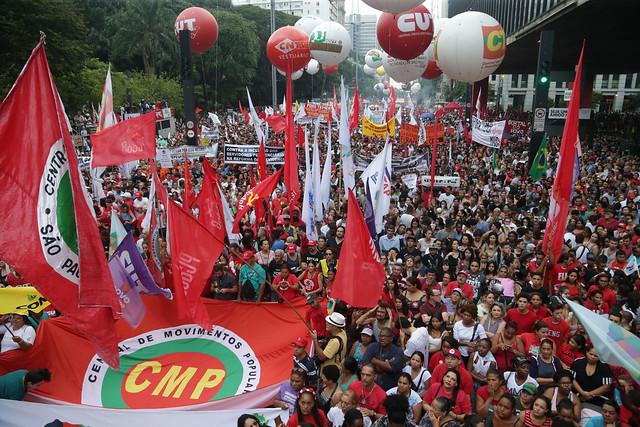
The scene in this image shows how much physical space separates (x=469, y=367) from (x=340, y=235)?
4.42 meters

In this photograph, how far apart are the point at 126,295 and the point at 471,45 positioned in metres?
10.1

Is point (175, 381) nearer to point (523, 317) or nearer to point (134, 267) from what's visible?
point (134, 267)

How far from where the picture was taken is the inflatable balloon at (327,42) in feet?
62.8

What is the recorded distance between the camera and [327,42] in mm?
19188

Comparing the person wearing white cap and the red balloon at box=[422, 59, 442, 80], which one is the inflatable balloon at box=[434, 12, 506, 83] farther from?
the person wearing white cap

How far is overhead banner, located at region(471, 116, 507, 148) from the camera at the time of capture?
15.3 m

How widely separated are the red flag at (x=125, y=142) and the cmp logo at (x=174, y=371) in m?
4.44

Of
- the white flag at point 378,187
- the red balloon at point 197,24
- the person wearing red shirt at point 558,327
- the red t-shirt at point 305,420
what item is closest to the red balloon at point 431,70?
the red balloon at point 197,24

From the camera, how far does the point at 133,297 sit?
18.8 feet

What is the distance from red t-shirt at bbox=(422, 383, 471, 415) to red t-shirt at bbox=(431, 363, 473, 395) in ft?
0.32

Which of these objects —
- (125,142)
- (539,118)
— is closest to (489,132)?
(539,118)

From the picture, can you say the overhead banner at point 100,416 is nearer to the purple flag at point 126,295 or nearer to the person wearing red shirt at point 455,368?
the purple flag at point 126,295

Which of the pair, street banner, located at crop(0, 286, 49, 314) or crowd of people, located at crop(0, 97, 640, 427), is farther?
street banner, located at crop(0, 286, 49, 314)

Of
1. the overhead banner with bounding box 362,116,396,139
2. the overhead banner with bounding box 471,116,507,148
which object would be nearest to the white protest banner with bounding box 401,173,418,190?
the overhead banner with bounding box 471,116,507,148
